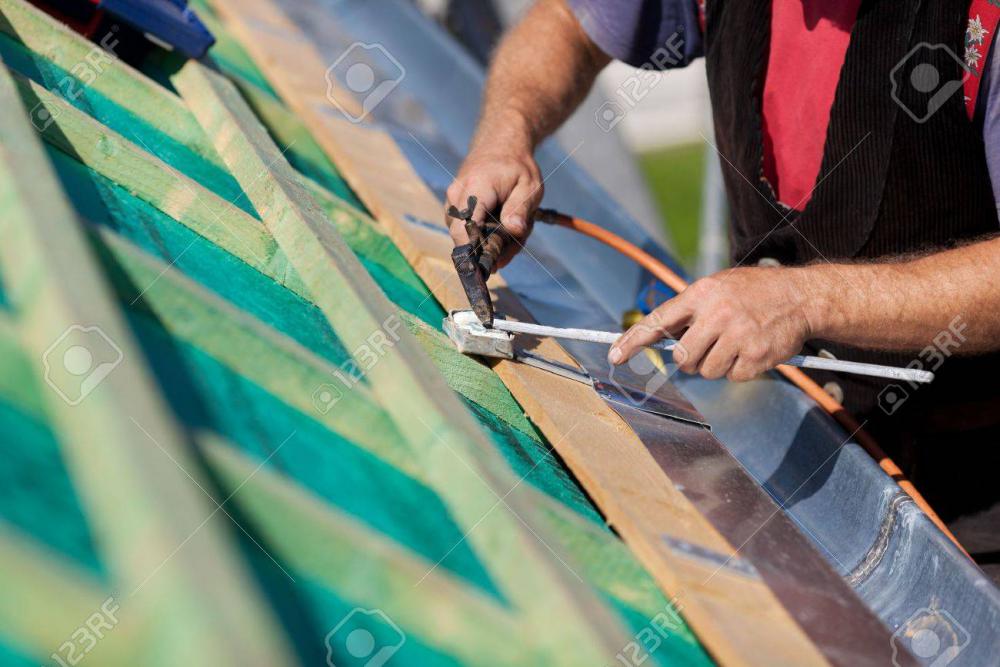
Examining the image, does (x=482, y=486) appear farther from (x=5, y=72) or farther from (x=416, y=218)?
(x=416, y=218)

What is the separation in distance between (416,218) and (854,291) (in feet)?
3.98

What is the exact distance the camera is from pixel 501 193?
7.06ft

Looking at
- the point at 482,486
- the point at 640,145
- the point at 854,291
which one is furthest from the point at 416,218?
the point at 640,145

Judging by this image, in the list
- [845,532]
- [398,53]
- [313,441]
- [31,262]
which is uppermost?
[398,53]

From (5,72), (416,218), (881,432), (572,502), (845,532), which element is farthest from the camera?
(416,218)

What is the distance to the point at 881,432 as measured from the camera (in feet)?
7.66
